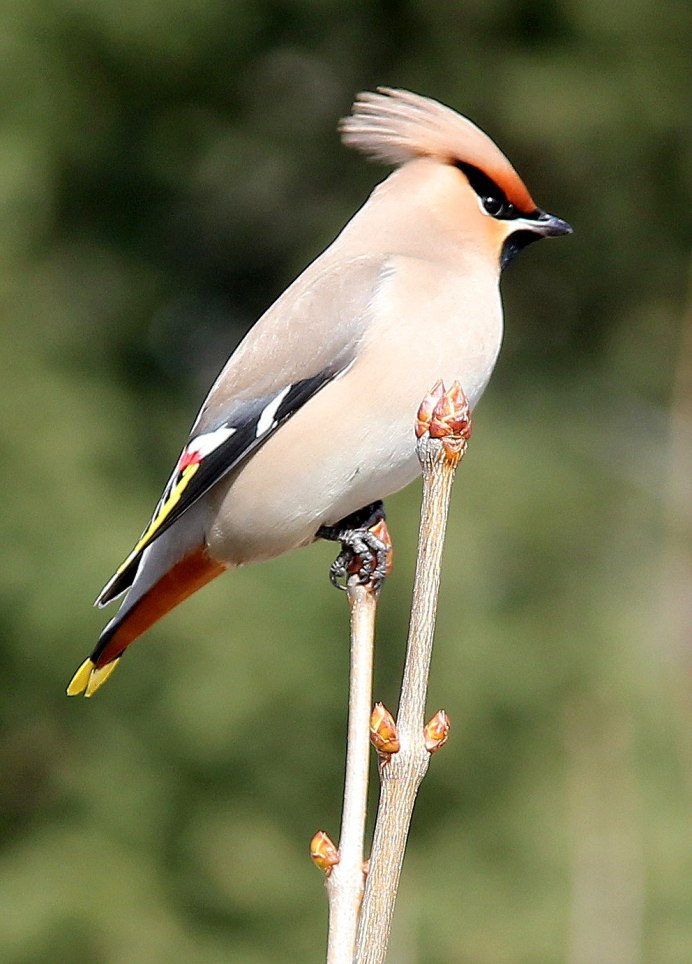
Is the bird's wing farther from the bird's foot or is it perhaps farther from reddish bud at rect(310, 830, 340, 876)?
reddish bud at rect(310, 830, 340, 876)

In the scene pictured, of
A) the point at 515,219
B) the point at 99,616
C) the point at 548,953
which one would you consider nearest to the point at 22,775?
the point at 99,616

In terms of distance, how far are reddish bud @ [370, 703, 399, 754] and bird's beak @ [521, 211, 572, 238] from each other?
3.77ft

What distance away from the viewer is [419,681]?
60.4 inches

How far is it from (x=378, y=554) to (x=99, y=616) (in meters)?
3.34

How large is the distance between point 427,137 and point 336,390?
53 centimetres

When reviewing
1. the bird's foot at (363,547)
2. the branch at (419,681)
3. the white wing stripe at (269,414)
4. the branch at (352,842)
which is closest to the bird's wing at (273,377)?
the white wing stripe at (269,414)

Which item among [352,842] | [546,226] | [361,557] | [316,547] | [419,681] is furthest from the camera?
[316,547]

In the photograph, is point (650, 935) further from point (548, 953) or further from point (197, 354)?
point (197, 354)

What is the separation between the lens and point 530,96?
693cm

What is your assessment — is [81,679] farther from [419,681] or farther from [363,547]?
[419,681]

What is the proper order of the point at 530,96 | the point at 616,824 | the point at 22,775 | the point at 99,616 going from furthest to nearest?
the point at 530,96 < the point at 22,775 < the point at 99,616 < the point at 616,824

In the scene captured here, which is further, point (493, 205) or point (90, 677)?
point (493, 205)

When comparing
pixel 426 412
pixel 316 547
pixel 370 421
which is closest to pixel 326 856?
pixel 426 412

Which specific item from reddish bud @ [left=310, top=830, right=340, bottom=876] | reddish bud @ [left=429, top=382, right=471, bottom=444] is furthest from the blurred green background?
reddish bud @ [left=429, top=382, right=471, bottom=444]
